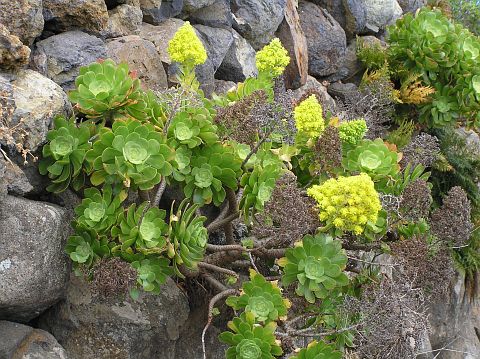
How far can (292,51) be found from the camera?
5.52m

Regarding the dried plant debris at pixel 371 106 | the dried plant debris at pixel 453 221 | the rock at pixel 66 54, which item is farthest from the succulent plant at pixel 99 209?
the dried plant debris at pixel 371 106

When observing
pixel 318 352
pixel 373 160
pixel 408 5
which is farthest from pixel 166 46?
pixel 408 5

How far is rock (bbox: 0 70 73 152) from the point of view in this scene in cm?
288

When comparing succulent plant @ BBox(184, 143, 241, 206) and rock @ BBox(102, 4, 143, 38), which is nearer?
succulent plant @ BBox(184, 143, 241, 206)

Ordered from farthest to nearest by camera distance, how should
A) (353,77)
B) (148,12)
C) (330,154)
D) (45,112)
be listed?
(353,77) → (148,12) → (330,154) → (45,112)

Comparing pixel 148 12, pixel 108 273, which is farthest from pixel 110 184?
pixel 148 12

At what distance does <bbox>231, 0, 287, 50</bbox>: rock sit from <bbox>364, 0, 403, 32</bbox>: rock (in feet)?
5.73

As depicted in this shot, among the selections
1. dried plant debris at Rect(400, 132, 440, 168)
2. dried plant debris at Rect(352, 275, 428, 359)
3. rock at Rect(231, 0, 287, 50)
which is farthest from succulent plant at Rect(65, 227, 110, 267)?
rock at Rect(231, 0, 287, 50)

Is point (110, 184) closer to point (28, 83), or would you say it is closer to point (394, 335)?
point (28, 83)

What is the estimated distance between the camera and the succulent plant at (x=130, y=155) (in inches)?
115

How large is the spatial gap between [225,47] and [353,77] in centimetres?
210

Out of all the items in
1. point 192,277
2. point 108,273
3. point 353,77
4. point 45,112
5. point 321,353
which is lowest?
point 353,77

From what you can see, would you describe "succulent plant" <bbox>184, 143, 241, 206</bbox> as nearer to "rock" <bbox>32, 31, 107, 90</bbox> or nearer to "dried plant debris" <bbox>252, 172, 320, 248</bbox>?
"dried plant debris" <bbox>252, 172, 320, 248</bbox>

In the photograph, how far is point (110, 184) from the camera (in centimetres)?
306
